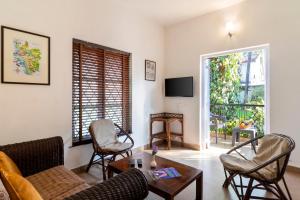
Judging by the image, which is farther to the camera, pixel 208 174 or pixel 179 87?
pixel 179 87

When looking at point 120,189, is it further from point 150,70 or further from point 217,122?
point 217,122

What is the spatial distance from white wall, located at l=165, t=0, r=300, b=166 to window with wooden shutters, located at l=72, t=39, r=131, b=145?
1.39m

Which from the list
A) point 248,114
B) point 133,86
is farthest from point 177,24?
point 248,114

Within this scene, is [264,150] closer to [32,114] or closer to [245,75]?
[245,75]

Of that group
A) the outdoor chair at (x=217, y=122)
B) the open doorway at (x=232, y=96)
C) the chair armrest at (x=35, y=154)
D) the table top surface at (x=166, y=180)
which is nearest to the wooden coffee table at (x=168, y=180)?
the table top surface at (x=166, y=180)

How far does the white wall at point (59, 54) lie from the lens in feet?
7.22

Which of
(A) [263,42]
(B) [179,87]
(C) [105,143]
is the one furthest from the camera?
(B) [179,87]

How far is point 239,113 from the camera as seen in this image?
14.5 feet

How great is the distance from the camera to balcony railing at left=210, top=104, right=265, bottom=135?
13.4 ft

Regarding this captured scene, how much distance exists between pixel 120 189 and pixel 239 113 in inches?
159

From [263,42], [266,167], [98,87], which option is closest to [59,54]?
[98,87]

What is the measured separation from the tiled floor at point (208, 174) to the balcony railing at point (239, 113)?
1.94 feet

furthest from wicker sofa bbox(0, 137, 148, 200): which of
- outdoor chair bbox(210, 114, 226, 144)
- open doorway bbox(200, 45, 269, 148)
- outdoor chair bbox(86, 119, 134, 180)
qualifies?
outdoor chair bbox(210, 114, 226, 144)

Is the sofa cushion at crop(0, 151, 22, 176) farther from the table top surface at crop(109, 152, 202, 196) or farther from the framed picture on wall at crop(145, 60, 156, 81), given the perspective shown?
the framed picture on wall at crop(145, 60, 156, 81)
